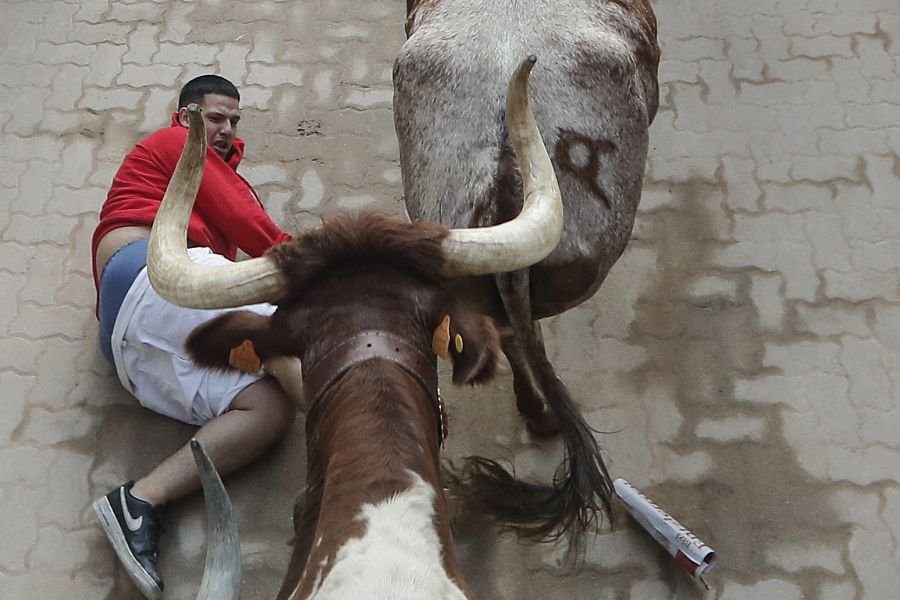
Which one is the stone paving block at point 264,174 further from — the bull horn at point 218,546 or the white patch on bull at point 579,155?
the bull horn at point 218,546

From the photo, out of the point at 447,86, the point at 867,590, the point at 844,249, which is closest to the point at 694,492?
the point at 867,590

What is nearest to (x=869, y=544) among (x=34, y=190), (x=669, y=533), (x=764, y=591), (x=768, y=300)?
(x=764, y=591)

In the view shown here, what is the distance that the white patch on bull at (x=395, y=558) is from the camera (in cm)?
211

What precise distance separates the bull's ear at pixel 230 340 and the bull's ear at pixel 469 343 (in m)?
0.54

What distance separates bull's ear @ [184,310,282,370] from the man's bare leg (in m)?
1.11

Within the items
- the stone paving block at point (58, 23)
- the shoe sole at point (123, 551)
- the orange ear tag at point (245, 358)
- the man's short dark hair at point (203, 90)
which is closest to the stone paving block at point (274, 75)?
the man's short dark hair at point (203, 90)

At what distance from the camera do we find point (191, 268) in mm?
2514

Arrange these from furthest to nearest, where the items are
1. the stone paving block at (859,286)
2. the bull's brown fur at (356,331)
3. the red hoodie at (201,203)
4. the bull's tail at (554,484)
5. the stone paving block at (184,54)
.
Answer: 1. the stone paving block at (184,54)
2. the stone paving block at (859,286)
3. the red hoodie at (201,203)
4. the bull's tail at (554,484)
5. the bull's brown fur at (356,331)

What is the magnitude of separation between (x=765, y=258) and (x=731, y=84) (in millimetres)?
1428

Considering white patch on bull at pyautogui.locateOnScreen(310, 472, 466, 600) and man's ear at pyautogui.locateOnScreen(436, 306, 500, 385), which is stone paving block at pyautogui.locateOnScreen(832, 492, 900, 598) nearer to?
man's ear at pyautogui.locateOnScreen(436, 306, 500, 385)

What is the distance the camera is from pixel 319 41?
237 inches

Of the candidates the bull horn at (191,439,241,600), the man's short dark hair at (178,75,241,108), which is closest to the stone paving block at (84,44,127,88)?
the man's short dark hair at (178,75,241,108)

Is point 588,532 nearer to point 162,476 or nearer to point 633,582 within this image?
point 633,582

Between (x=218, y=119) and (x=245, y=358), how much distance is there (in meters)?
2.00
